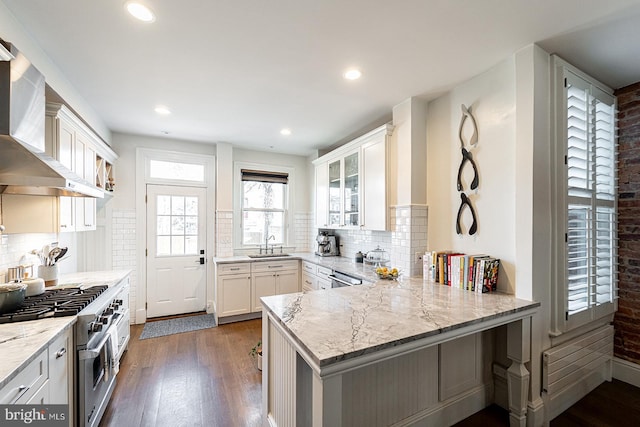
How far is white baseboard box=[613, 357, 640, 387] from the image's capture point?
7.64 feet

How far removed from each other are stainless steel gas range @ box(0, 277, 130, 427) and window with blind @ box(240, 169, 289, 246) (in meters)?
2.51

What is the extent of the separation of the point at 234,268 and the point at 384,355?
306 cm

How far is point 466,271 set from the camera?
2.20 meters

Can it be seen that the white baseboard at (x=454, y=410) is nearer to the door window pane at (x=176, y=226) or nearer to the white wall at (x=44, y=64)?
the white wall at (x=44, y=64)

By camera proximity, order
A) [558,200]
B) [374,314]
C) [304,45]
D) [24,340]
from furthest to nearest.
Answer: [558,200]
[304,45]
[374,314]
[24,340]

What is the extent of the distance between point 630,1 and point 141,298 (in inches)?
217

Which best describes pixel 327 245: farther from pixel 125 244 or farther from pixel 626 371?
pixel 626 371

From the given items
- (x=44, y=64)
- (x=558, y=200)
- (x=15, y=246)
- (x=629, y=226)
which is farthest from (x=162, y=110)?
(x=629, y=226)

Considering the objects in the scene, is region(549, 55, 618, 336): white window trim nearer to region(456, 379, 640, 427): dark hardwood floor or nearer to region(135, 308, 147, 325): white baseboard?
region(456, 379, 640, 427): dark hardwood floor

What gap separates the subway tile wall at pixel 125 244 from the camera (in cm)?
378

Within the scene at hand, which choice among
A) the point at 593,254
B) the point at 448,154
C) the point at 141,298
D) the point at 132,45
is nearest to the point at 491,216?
the point at 448,154

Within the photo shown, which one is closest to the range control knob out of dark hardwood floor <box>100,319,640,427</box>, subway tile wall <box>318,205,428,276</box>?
dark hardwood floor <box>100,319,640,427</box>

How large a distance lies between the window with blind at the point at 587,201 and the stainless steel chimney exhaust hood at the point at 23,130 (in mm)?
3392

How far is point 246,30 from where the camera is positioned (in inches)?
68.5
